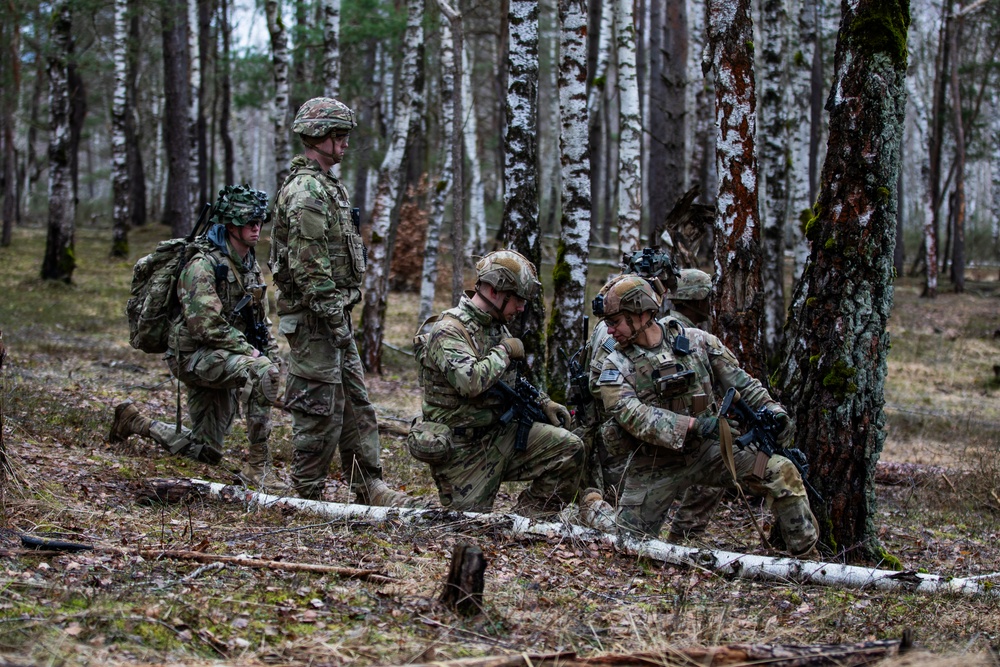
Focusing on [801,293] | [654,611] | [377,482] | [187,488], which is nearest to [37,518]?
[187,488]

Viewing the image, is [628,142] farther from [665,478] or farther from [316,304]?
[665,478]

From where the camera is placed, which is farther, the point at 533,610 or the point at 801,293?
the point at 801,293

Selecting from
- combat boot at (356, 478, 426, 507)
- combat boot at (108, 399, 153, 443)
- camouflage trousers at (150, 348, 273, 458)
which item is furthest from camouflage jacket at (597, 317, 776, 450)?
combat boot at (108, 399, 153, 443)

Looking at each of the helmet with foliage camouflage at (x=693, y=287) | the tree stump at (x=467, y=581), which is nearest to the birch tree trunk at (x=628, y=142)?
the helmet with foliage camouflage at (x=693, y=287)

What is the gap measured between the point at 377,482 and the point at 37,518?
2.31m

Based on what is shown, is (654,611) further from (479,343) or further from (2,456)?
(2,456)

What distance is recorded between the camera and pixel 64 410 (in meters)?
8.45

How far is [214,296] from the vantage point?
6961 mm

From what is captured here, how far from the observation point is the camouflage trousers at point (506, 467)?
606 cm

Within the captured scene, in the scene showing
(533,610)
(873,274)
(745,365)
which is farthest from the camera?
(745,365)

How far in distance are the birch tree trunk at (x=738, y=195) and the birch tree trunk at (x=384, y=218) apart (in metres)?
6.28

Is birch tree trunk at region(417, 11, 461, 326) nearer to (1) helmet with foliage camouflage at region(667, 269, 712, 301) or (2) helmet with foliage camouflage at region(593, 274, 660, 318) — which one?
(1) helmet with foliage camouflage at region(667, 269, 712, 301)

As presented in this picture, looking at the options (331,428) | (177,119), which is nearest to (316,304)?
(331,428)

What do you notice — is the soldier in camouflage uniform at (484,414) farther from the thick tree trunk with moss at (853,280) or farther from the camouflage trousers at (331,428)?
the thick tree trunk with moss at (853,280)
